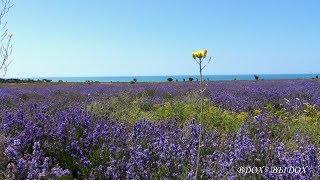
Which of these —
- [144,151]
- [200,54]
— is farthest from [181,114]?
[200,54]

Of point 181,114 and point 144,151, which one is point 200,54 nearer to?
point 144,151

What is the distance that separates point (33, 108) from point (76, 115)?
2.13 meters

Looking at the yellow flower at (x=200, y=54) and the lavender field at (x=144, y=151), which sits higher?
the yellow flower at (x=200, y=54)

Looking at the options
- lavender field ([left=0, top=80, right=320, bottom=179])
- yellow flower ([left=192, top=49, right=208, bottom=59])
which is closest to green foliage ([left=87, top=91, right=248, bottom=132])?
lavender field ([left=0, top=80, right=320, bottom=179])

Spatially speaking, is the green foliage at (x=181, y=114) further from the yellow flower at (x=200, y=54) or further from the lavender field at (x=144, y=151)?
the yellow flower at (x=200, y=54)

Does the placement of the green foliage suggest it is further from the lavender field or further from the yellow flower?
the yellow flower

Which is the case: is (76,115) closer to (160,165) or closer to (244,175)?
(160,165)

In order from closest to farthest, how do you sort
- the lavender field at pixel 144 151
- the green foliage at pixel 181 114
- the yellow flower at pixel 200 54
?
the yellow flower at pixel 200 54 → the lavender field at pixel 144 151 → the green foliage at pixel 181 114

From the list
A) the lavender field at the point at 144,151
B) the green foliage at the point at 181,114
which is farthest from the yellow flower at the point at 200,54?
the green foliage at the point at 181,114

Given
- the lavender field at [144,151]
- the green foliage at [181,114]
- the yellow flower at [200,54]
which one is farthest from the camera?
the green foliage at [181,114]

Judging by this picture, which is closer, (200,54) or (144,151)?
(200,54)

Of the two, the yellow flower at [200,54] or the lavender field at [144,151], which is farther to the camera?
the lavender field at [144,151]

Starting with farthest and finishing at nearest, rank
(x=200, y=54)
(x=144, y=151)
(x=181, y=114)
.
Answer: (x=181, y=114) → (x=144, y=151) → (x=200, y=54)

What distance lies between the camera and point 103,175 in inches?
169
